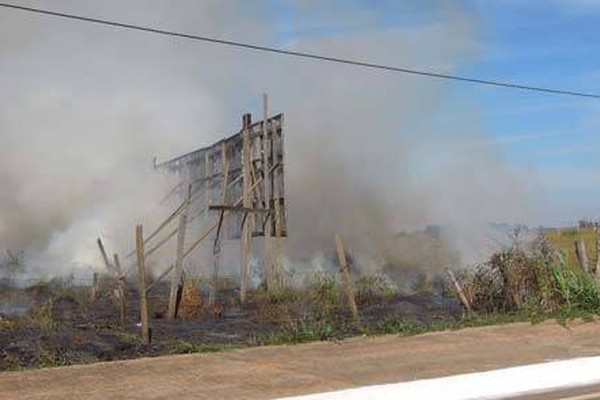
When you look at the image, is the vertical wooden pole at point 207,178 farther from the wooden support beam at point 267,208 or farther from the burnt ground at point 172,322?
the burnt ground at point 172,322

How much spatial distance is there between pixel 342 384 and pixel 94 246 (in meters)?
22.2

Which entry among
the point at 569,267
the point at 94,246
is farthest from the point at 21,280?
the point at 569,267

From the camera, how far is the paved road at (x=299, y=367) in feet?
28.9

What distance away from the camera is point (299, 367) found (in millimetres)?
10148

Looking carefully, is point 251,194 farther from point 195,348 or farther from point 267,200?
point 195,348

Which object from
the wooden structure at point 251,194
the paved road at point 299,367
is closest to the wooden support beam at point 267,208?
the wooden structure at point 251,194

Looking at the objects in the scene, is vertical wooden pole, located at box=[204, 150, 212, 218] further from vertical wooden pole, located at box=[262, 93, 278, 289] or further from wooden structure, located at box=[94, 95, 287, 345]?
vertical wooden pole, located at box=[262, 93, 278, 289]

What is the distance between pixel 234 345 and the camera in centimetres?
1200

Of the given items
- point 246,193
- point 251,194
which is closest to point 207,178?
point 251,194

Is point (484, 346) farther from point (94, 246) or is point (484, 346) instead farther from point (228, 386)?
point (94, 246)

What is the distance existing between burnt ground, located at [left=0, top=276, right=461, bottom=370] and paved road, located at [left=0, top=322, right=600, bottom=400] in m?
0.74

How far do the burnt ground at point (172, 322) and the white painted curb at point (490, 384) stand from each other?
3431 mm

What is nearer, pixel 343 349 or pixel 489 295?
pixel 343 349

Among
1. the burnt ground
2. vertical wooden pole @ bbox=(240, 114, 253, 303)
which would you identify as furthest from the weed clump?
vertical wooden pole @ bbox=(240, 114, 253, 303)
